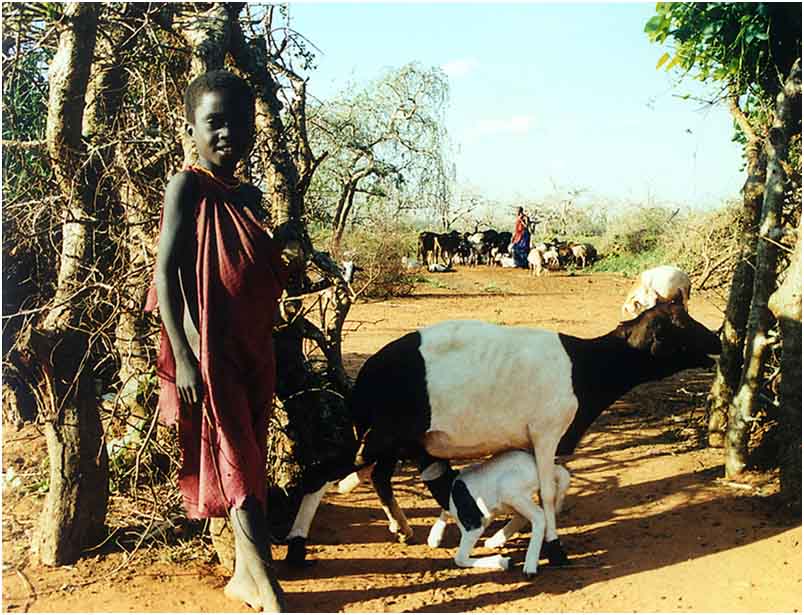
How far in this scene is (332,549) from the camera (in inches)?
177

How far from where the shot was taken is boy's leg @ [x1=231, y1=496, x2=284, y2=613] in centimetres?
341

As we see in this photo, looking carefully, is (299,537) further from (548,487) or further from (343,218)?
(343,218)

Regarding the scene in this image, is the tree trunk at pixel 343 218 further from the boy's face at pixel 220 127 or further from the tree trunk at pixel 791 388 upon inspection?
the tree trunk at pixel 791 388

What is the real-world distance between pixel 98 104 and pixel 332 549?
124 inches

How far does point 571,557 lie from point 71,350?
9.71 ft

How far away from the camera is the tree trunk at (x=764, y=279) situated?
502 centimetres

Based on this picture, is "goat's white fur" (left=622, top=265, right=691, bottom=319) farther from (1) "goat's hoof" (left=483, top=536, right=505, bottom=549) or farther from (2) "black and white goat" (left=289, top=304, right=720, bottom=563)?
(1) "goat's hoof" (left=483, top=536, right=505, bottom=549)

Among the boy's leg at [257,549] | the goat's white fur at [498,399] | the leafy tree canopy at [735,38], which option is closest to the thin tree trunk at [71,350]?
the boy's leg at [257,549]

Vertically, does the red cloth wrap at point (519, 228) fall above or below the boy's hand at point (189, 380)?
above

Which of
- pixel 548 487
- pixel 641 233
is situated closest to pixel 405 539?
pixel 548 487

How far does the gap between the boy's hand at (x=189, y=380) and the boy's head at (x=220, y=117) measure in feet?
2.79

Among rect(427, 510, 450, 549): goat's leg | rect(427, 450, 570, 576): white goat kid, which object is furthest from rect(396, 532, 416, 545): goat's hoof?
rect(427, 450, 570, 576): white goat kid

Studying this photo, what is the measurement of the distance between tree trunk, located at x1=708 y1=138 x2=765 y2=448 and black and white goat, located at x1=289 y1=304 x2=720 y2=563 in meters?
1.42

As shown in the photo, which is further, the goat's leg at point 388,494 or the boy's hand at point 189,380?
the goat's leg at point 388,494
